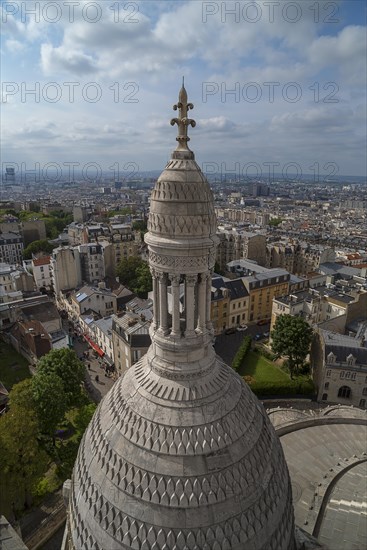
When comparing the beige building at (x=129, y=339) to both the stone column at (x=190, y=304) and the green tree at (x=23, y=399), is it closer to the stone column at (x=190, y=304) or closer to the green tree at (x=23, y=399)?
the green tree at (x=23, y=399)

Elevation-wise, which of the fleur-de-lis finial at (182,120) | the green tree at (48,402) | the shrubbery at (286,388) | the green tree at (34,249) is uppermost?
the fleur-de-lis finial at (182,120)

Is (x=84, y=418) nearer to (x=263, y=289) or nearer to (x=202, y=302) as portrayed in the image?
(x=202, y=302)

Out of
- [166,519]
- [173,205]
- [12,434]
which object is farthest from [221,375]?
[12,434]

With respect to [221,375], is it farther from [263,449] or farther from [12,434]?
[12,434]

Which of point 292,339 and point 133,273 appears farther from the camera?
point 133,273

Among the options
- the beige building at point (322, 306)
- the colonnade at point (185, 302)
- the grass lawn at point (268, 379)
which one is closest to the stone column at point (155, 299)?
the colonnade at point (185, 302)

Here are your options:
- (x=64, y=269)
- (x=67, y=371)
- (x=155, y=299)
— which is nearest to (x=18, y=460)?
(x=67, y=371)
